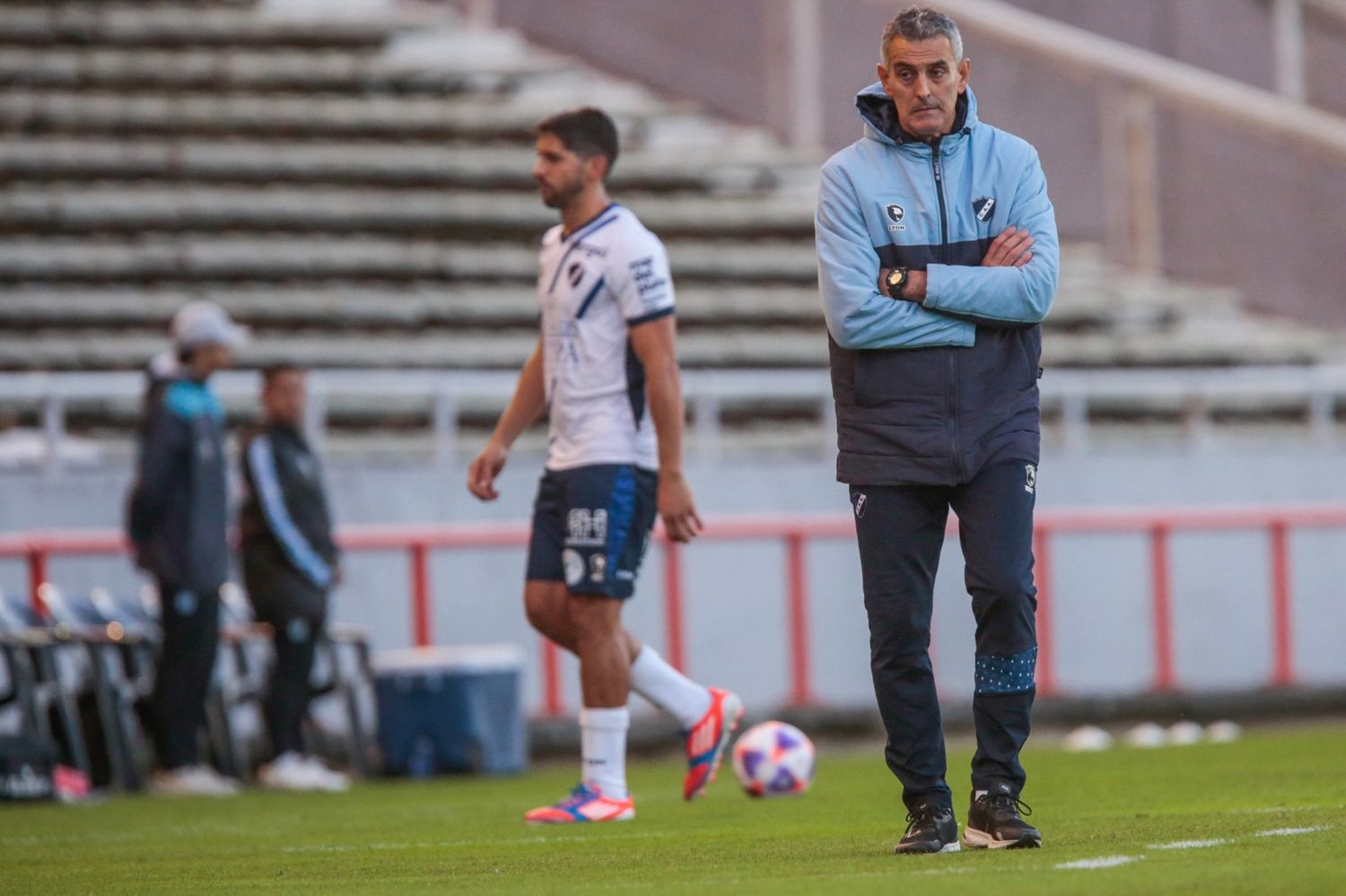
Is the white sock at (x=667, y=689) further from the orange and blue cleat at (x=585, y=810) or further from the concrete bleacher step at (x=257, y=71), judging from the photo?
the concrete bleacher step at (x=257, y=71)

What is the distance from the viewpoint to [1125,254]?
55.3 ft

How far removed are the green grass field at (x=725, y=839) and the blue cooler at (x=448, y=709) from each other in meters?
1.06

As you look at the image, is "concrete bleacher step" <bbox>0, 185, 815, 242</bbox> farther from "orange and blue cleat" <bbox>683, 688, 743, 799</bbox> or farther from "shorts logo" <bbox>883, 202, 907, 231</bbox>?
"shorts logo" <bbox>883, 202, 907, 231</bbox>

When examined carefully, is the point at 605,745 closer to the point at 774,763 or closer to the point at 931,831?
the point at 774,763

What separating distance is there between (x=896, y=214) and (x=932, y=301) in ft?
0.86

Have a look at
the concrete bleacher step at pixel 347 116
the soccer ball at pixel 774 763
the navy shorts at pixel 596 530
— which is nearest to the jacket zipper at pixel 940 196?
the navy shorts at pixel 596 530

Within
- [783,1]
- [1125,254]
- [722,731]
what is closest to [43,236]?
[783,1]

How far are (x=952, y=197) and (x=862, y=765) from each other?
20.6 ft

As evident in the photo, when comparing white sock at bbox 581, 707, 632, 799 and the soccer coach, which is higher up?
the soccer coach

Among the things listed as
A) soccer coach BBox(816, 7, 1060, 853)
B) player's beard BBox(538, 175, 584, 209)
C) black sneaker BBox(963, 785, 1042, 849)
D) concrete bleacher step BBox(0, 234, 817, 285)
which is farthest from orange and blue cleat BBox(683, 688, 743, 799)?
concrete bleacher step BBox(0, 234, 817, 285)

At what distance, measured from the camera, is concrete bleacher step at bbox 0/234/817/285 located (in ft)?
54.1

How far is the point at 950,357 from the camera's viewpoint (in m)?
5.88

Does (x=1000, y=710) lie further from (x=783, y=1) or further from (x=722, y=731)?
(x=783, y=1)

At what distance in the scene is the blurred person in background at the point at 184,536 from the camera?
11266mm
